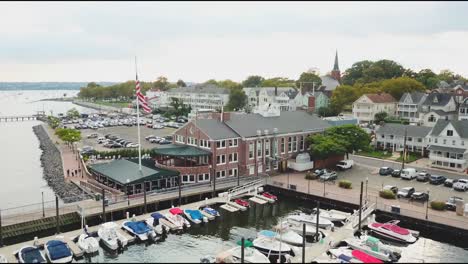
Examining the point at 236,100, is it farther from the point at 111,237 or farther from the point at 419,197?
the point at 111,237

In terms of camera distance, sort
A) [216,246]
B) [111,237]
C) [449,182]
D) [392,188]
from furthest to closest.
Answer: [449,182]
[392,188]
[216,246]
[111,237]

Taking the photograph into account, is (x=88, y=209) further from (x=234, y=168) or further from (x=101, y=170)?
(x=234, y=168)

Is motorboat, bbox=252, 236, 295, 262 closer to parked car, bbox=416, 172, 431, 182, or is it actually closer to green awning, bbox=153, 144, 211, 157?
green awning, bbox=153, 144, 211, 157

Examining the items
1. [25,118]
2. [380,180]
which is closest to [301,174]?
[380,180]

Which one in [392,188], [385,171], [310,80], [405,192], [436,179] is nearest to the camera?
[405,192]

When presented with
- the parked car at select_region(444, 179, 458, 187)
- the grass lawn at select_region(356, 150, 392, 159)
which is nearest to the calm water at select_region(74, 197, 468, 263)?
the parked car at select_region(444, 179, 458, 187)

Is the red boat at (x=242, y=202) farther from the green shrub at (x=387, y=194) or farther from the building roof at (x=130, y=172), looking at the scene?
the green shrub at (x=387, y=194)

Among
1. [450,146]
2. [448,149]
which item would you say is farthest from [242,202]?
[450,146]
